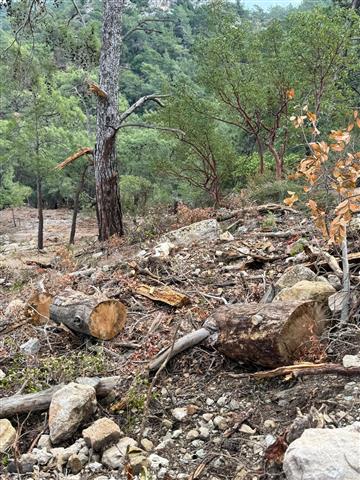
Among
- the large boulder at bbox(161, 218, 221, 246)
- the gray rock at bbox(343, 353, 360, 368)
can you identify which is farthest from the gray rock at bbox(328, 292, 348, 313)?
the large boulder at bbox(161, 218, 221, 246)

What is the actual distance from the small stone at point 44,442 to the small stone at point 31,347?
3.64 ft

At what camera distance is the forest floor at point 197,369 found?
8.11ft

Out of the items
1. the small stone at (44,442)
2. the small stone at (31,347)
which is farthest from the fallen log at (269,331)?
the small stone at (31,347)

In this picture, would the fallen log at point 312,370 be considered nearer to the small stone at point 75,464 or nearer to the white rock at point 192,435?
the white rock at point 192,435

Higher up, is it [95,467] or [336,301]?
[336,301]

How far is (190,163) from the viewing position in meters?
13.2

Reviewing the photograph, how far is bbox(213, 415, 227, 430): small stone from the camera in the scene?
8.83ft

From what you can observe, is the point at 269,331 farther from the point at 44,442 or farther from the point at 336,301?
the point at 44,442

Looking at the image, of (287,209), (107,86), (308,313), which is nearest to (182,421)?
(308,313)

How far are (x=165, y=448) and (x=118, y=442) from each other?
0.27 m

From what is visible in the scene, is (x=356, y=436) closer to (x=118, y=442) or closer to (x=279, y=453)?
(x=279, y=453)

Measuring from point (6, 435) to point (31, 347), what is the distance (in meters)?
Answer: 1.16

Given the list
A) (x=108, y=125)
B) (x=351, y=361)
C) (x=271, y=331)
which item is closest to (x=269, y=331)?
(x=271, y=331)

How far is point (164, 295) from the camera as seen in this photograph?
443cm
